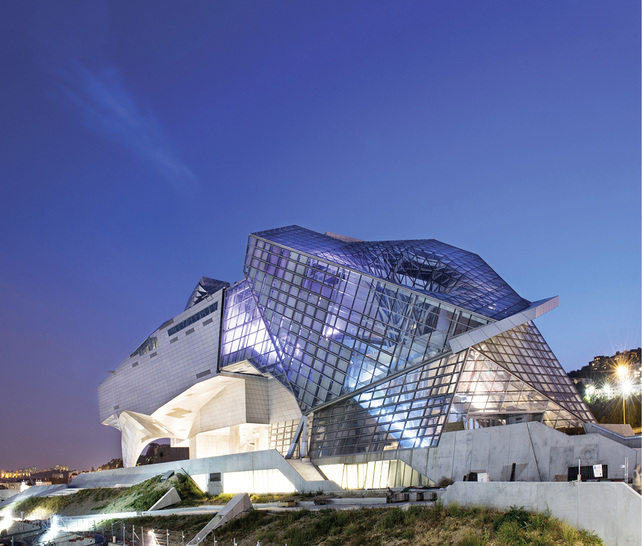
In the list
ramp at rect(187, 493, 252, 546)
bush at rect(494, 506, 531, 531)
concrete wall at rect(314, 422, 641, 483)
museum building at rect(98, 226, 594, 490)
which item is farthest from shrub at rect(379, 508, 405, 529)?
ramp at rect(187, 493, 252, 546)

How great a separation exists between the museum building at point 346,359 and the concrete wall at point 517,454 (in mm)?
1317

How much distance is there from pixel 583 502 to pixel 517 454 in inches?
430

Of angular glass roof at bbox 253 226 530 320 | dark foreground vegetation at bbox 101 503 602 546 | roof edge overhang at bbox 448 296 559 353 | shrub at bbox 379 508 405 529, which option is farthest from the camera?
angular glass roof at bbox 253 226 530 320

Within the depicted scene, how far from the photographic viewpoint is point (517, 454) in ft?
90.6

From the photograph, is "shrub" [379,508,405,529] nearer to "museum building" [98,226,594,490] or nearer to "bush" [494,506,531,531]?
"bush" [494,506,531,531]

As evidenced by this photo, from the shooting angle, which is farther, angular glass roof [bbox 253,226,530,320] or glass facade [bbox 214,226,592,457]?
angular glass roof [bbox 253,226,530,320]

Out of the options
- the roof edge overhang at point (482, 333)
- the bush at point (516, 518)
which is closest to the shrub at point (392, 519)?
the bush at point (516, 518)

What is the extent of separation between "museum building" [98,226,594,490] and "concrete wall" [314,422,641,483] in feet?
4.32

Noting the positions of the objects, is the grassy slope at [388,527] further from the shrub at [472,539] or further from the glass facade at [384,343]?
the glass facade at [384,343]

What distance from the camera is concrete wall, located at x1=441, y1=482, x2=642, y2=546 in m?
15.6

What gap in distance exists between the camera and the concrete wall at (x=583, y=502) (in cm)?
1560

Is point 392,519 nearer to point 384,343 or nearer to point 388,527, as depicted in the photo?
point 388,527

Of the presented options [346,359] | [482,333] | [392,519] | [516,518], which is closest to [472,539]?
[516,518]

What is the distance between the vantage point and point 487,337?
116ft
